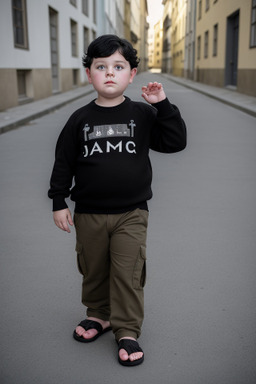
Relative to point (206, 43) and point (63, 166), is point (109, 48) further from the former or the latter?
point (206, 43)

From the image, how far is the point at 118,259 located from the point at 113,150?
1.54 ft

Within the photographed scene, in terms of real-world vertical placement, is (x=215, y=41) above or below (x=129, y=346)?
above

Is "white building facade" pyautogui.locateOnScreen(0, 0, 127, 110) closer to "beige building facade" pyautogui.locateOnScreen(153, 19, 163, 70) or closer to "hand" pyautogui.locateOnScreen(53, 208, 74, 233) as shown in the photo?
"hand" pyautogui.locateOnScreen(53, 208, 74, 233)

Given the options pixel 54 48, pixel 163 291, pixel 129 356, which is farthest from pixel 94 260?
pixel 54 48

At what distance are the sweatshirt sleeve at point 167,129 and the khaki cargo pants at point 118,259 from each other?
319mm

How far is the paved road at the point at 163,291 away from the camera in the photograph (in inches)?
79.7

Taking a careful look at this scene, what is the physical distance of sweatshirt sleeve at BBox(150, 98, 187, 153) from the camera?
206 cm

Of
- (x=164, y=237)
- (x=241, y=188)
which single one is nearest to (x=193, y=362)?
(x=164, y=237)

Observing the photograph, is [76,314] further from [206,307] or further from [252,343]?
[252,343]

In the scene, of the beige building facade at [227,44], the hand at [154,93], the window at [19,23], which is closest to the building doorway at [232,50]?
the beige building facade at [227,44]

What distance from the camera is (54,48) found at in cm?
2000

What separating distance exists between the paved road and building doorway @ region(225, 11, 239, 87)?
1817cm

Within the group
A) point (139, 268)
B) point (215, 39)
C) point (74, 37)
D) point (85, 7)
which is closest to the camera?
point (139, 268)

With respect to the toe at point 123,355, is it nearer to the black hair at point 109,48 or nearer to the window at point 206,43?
the black hair at point 109,48
